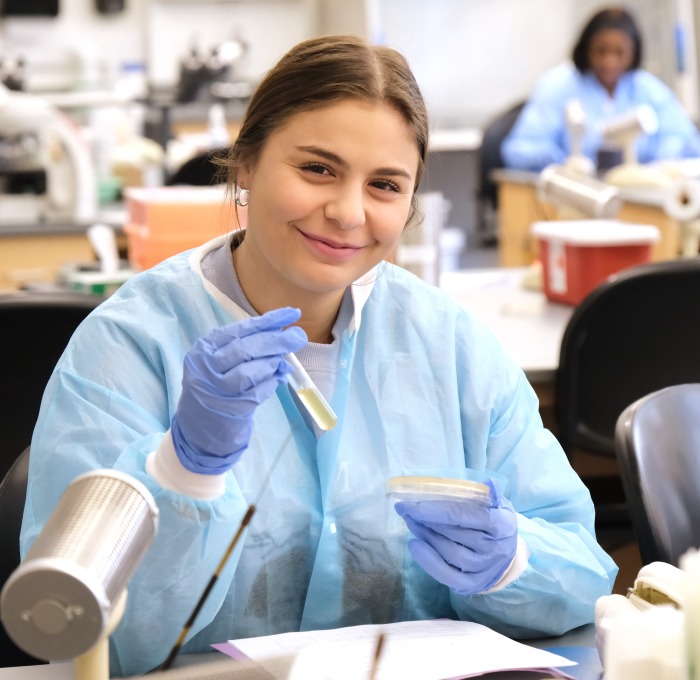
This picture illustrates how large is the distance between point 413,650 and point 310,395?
0.24 meters

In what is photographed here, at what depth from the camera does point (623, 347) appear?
2225 millimetres

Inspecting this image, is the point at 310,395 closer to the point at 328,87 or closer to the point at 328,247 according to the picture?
the point at 328,247

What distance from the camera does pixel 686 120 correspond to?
518cm

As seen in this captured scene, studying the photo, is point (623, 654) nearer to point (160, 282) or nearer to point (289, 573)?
point (289, 573)

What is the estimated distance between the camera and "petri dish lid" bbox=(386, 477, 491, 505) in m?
0.99

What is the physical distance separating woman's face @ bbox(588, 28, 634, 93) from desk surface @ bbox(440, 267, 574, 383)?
2.41 meters

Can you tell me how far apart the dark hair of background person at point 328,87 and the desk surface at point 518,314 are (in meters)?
0.74

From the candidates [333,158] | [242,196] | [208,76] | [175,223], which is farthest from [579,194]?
[208,76]

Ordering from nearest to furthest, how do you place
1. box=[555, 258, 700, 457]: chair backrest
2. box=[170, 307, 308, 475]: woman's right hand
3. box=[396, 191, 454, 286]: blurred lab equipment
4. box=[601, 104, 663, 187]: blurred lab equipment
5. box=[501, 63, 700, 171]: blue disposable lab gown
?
box=[170, 307, 308, 475]: woman's right hand, box=[555, 258, 700, 457]: chair backrest, box=[396, 191, 454, 286]: blurred lab equipment, box=[601, 104, 663, 187]: blurred lab equipment, box=[501, 63, 700, 171]: blue disposable lab gown

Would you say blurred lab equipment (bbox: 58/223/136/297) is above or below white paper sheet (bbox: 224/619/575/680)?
above

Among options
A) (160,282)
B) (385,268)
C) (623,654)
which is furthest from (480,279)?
(623,654)

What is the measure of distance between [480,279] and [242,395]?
79.0 inches

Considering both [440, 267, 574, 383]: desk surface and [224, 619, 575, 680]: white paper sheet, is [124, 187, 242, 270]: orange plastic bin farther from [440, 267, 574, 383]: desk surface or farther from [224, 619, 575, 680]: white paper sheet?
[224, 619, 575, 680]: white paper sheet

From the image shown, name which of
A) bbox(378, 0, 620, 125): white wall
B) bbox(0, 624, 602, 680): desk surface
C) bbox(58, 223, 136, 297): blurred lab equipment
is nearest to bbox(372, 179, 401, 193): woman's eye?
bbox(0, 624, 602, 680): desk surface
